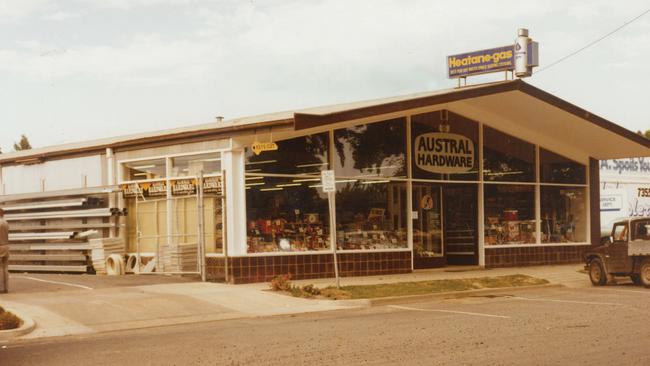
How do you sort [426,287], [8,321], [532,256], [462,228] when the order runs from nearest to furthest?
1. [8,321]
2. [426,287]
3. [462,228]
4. [532,256]

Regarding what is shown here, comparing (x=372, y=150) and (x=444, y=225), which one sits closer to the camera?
(x=372, y=150)

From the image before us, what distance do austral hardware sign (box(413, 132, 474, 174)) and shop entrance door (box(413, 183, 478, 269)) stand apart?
56 cm

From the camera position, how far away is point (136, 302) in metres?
15.6

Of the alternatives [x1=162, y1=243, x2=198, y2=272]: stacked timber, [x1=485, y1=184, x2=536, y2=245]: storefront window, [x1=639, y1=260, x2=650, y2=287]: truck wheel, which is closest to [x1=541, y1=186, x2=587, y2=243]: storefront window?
[x1=485, y1=184, x2=536, y2=245]: storefront window

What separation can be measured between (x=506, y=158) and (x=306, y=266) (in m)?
8.70

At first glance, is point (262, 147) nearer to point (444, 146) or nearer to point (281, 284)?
point (281, 284)

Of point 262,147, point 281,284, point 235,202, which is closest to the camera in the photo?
point 281,284

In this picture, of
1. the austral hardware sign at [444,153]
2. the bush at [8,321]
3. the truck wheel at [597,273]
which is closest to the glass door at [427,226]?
the austral hardware sign at [444,153]

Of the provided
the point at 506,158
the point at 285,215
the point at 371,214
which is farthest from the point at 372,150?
the point at 506,158

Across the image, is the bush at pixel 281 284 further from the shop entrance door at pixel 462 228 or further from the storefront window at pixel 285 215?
the shop entrance door at pixel 462 228

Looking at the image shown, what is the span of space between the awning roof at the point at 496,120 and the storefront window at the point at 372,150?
0.74 m

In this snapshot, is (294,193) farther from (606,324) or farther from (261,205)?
(606,324)

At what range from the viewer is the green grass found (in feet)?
56.7

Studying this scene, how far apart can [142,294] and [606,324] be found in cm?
916
